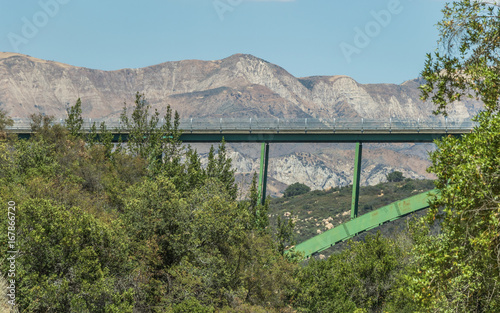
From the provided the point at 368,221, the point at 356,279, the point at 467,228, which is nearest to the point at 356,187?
the point at 368,221

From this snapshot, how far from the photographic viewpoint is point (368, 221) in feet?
202

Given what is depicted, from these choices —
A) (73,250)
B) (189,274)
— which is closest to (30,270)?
(73,250)

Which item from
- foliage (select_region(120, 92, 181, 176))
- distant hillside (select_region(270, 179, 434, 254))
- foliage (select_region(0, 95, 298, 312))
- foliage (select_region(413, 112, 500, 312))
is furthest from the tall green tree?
distant hillside (select_region(270, 179, 434, 254))

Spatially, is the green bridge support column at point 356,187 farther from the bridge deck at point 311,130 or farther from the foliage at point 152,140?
the foliage at point 152,140

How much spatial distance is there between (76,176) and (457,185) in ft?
129

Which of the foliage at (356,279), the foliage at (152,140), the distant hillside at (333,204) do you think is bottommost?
the distant hillside at (333,204)

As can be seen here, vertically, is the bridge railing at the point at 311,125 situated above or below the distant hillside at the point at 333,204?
above

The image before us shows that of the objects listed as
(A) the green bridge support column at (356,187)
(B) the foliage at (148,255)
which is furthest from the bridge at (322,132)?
(B) the foliage at (148,255)

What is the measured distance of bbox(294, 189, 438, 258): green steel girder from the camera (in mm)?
60281

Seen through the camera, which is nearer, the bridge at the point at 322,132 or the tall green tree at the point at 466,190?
the tall green tree at the point at 466,190

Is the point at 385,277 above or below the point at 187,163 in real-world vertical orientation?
below

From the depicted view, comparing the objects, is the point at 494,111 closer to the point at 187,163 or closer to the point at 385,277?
the point at 385,277

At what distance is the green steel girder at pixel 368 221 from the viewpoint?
60.3 m

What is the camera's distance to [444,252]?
12.9m
